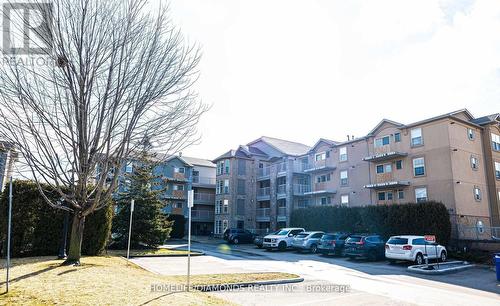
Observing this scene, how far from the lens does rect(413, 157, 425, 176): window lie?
97.5ft

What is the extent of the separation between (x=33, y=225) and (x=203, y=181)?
3609 centimetres

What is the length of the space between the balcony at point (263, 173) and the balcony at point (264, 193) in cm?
140

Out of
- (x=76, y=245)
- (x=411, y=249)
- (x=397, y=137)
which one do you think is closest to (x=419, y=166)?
(x=397, y=137)

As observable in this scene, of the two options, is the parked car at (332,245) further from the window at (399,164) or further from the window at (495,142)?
the window at (495,142)

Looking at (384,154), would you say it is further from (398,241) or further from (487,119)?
(398,241)

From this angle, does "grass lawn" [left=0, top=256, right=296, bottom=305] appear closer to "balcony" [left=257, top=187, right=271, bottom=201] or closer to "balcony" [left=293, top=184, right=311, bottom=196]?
"balcony" [left=293, top=184, right=311, bottom=196]

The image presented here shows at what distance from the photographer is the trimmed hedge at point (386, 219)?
24.6m

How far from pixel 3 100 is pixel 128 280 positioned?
7.13 metres

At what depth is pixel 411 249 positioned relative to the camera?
19641 mm

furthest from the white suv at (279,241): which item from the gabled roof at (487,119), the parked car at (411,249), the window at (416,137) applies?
the gabled roof at (487,119)

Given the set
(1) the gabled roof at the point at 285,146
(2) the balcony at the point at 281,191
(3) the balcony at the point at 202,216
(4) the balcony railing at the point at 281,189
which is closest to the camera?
(2) the balcony at the point at 281,191

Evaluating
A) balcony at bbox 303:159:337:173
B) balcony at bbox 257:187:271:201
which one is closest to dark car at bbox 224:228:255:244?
balcony at bbox 257:187:271:201

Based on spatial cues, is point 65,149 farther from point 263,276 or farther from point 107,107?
point 263,276

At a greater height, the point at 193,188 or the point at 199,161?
the point at 199,161
